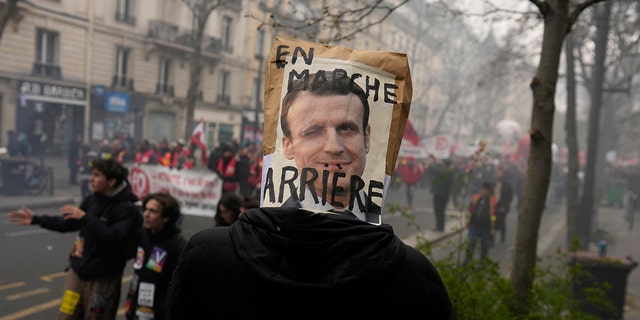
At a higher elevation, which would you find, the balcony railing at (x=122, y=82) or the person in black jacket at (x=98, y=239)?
the balcony railing at (x=122, y=82)

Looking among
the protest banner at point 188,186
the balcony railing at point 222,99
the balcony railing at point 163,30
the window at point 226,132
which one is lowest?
the protest banner at point 188,186

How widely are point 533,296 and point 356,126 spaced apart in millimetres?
2892

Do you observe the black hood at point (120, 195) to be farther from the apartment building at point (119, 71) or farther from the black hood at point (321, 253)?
the apartment building at point (119, 71)

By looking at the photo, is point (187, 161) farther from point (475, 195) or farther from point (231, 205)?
point (231, 205)

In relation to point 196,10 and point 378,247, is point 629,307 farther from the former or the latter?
point 196,10

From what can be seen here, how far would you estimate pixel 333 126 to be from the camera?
A: 1559mm

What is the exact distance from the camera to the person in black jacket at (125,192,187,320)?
365 centimetres

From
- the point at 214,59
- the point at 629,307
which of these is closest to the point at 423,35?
the point at 214,59

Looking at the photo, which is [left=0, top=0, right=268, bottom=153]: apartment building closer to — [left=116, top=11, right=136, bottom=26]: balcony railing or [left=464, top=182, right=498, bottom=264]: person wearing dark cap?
[left=116, top=11, right=136, bottom=26]: balcony railing

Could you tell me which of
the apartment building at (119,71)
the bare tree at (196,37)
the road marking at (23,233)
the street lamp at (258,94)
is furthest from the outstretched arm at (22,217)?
the street lamp at (258,94)

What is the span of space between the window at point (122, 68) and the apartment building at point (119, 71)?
1.6 inches

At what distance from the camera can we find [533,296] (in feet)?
12.7

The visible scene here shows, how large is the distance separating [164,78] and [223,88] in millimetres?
3371

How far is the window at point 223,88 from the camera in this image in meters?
27.5
